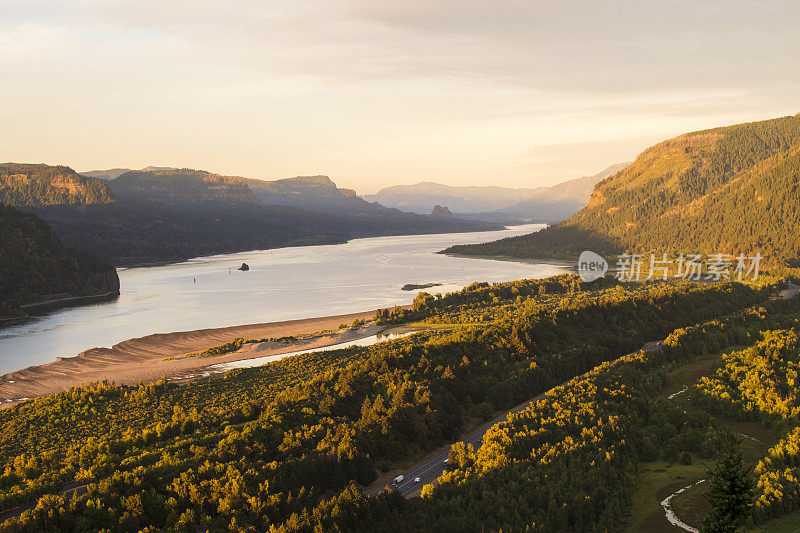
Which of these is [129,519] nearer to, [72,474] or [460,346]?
[72,474]

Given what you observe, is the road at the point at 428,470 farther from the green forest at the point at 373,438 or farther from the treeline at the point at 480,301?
the treeline at the point at 480,301

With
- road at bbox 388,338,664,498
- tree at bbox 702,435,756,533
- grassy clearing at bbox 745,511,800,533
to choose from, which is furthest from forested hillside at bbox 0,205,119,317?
tree at bbox 702,435,756,533

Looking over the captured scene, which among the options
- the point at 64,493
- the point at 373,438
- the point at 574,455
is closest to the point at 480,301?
the point at 373,438

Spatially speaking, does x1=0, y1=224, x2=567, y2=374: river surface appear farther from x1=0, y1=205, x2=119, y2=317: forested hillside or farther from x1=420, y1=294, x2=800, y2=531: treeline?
x1=420, y1=294, x2=800, y2=531: treeline

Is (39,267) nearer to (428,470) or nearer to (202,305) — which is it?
(202,305)

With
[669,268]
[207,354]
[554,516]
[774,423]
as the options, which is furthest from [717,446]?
Answer: [669,268]
